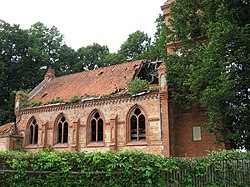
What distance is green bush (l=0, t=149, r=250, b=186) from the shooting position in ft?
32.2

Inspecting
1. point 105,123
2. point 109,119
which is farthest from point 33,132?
point 109,119

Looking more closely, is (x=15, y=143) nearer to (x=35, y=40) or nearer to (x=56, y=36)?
(x=35, y=40)

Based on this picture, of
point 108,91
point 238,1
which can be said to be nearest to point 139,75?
point 108,91

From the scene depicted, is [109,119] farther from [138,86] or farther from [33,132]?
[33,132]

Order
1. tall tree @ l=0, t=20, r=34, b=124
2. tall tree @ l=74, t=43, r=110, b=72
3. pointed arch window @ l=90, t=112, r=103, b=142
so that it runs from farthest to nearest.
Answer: tall tree @ l=74, t=43, r=110, b=72
tall tree @ l=0, t=20, r=34, b=124
pointed arch window @ l=90, t=112, r=103, b=142

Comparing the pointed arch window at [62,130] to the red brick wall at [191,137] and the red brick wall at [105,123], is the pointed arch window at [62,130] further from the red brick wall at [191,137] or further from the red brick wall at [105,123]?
the red brick wall at [191,137]

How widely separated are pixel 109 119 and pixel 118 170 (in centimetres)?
1049

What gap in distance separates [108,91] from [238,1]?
11244mm

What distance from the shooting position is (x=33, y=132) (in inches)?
966

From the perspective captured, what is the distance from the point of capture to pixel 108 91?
70.3 feet

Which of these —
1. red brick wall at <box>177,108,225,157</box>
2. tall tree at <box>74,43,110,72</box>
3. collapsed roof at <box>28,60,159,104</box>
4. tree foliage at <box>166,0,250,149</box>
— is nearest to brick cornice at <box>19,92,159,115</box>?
collapsed roof at <box>28,60,159,104</box>

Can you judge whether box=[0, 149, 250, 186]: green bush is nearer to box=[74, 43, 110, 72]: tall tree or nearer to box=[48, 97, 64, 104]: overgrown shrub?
box=[48, 97, 64, 104]: overgrown shrub

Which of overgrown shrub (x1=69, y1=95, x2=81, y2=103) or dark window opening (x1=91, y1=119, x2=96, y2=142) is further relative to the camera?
overgrown shrub (x1=69, y1=95, x2=81, y2=103)

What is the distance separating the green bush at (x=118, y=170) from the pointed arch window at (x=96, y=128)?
10.6m
